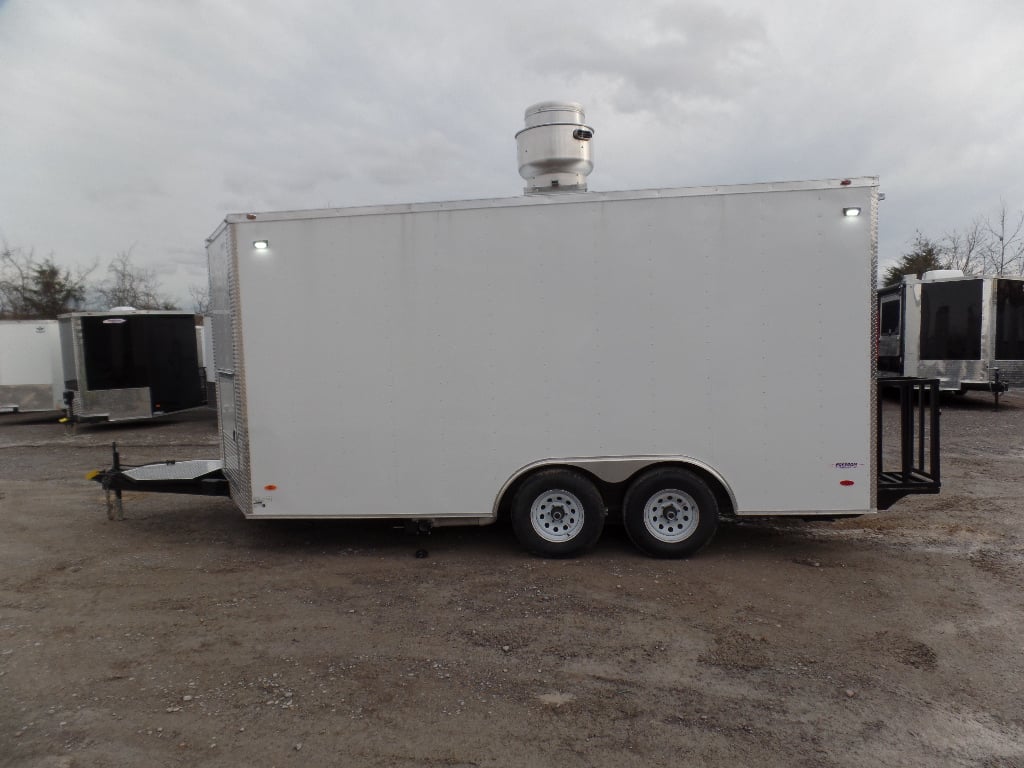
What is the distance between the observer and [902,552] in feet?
18.3

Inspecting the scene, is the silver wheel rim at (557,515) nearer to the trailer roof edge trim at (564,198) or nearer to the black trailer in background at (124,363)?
the trailer roof edge trim at (564,198)

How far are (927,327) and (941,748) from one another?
44.8 feet

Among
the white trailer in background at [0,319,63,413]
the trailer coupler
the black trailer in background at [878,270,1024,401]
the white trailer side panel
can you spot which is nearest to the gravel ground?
the trailer coupler

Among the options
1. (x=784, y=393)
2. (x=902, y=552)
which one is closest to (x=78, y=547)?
(x=784, y=393)

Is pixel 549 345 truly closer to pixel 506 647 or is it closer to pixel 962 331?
pixel 506 647

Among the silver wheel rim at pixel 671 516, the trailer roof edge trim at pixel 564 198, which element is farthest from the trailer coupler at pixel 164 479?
the silver wheel rim at pixel 671 516

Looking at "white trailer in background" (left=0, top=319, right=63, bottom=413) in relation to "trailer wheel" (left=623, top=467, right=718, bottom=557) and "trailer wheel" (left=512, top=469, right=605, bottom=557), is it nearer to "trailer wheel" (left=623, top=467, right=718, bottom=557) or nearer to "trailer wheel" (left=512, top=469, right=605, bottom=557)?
"trailer wheel" (left=512, top=469, right=605, bottom=557)

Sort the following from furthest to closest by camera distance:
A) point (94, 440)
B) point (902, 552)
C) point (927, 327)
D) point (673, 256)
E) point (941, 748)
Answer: point (927, 327)
point (94, 440)
point (902, 552)
point (673, 256)
point (941, 748)

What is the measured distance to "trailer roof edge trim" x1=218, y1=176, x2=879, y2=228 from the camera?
494 cm

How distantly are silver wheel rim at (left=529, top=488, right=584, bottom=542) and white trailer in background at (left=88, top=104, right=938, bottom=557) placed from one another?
0.02 m

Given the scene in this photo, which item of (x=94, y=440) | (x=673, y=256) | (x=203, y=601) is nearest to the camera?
(x=203, y=601)

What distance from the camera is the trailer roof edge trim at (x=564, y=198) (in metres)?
4.94

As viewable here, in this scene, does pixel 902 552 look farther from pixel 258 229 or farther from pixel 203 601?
pixel 258 229

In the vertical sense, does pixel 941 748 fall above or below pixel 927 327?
below
